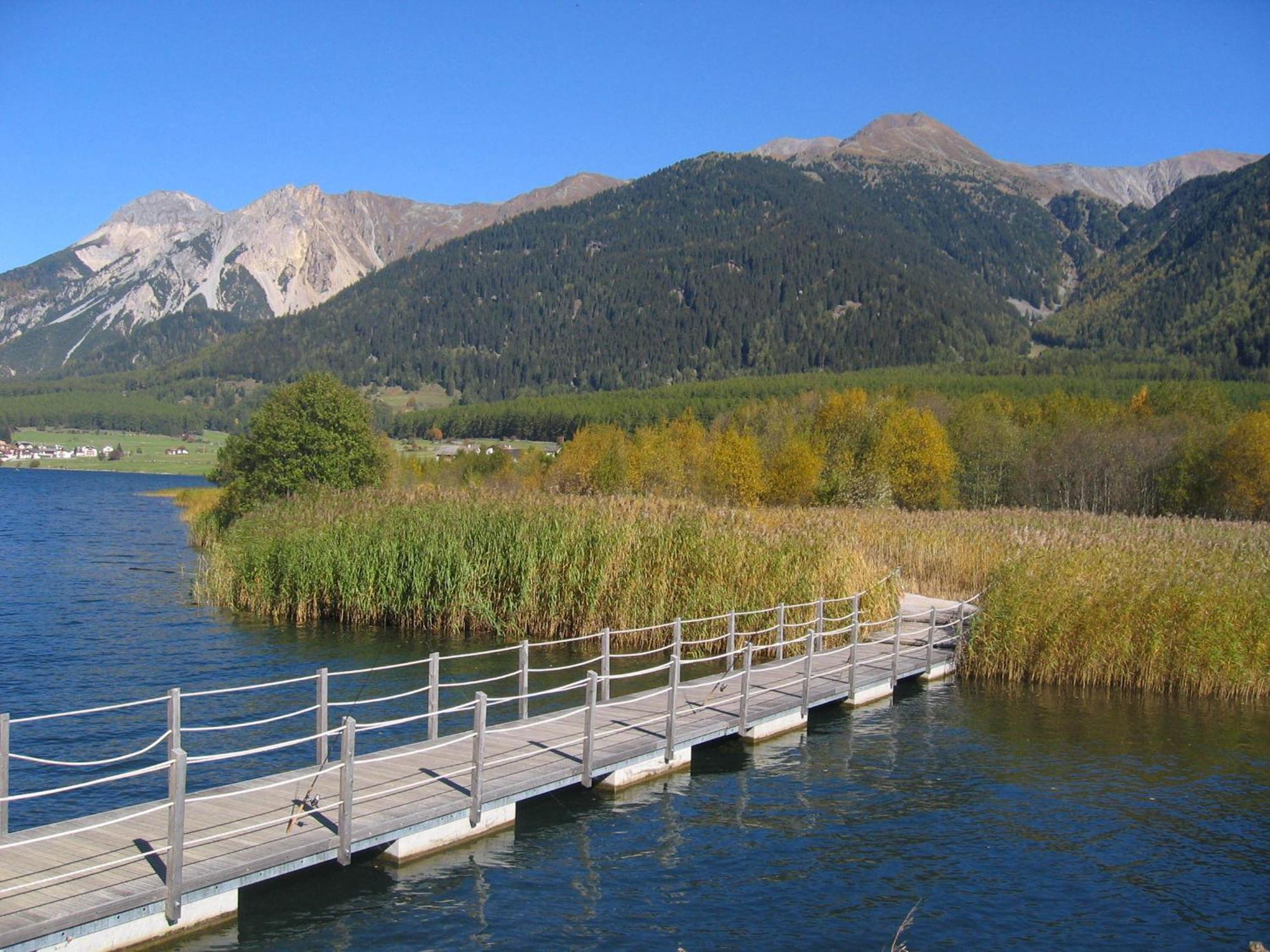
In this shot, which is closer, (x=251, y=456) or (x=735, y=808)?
(x=735, y=808)

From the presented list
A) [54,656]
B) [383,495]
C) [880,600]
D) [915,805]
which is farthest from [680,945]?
[383,495]

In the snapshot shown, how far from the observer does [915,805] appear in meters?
16.1

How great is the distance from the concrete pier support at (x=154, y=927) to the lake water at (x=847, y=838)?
0.22 m

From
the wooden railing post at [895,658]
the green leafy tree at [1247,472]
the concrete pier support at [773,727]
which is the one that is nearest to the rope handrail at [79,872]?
the concrete pier support at [773,727]

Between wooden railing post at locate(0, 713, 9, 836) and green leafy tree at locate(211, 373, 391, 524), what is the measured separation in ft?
119

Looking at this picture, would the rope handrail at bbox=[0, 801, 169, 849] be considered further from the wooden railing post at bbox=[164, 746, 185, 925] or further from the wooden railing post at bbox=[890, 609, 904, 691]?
the wooden railing post at bbox=[890, 609, 904, 691]

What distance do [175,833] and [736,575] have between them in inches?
689

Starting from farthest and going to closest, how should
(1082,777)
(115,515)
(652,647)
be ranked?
(115,515) < (652,647) < (1082,777)

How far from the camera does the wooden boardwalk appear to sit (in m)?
10.2

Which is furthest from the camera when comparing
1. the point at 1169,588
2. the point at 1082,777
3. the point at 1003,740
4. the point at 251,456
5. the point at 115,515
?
the point at 115,515

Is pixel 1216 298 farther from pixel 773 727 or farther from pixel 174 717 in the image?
pixel 174 717

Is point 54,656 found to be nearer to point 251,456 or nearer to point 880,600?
point 880,600

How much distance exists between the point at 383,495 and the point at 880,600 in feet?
54.2

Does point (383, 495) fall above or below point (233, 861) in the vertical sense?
above
